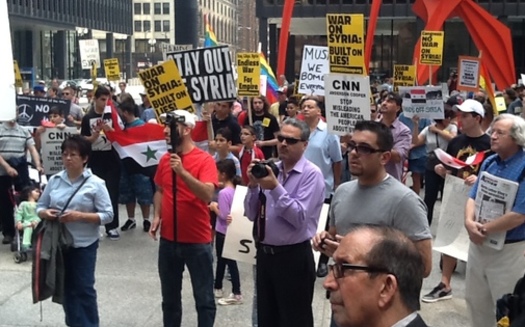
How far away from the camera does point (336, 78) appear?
7.97 metres

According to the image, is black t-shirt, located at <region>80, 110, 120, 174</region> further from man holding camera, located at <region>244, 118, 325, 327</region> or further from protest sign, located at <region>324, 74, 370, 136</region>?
man holding camera, located at <region>244, 118, 325, 327</region>

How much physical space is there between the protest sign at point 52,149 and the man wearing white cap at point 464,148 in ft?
15.5

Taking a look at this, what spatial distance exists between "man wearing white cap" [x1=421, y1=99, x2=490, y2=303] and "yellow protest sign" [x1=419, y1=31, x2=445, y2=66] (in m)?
6.85

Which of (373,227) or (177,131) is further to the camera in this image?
(177,131)

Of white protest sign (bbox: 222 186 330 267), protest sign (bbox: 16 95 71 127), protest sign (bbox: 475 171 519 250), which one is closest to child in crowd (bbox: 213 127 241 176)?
white protest sign (bbox: 222 186 330 267)

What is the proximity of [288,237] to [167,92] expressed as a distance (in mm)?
2922

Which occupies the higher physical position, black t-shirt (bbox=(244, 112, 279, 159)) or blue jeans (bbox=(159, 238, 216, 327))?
black t-shirt (bbox=(244, 112, 279, 159))

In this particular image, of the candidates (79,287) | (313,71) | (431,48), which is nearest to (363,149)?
(79,287)

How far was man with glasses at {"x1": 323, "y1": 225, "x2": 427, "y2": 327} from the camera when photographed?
2.52 meters

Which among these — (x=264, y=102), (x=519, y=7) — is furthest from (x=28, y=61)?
(x=264, y=102)

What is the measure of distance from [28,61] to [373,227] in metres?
74.0

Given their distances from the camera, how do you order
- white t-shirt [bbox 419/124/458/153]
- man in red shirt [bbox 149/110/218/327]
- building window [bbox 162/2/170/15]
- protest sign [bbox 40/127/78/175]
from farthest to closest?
building window [bbox 162/2/170/15] → white t-shirt [bbox 419/124/458/153] → protest sign [bbox 40/127/78/175] → man in red shirt [bbox 149/110/218/327]

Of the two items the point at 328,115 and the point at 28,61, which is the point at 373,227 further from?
the point at 28,61

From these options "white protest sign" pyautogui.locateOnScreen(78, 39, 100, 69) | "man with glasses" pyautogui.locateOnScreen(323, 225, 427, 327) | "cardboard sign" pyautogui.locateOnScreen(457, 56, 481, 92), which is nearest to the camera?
"man with glasses" pyautogui.locateOnScreen(323, 225, 427, 327)
